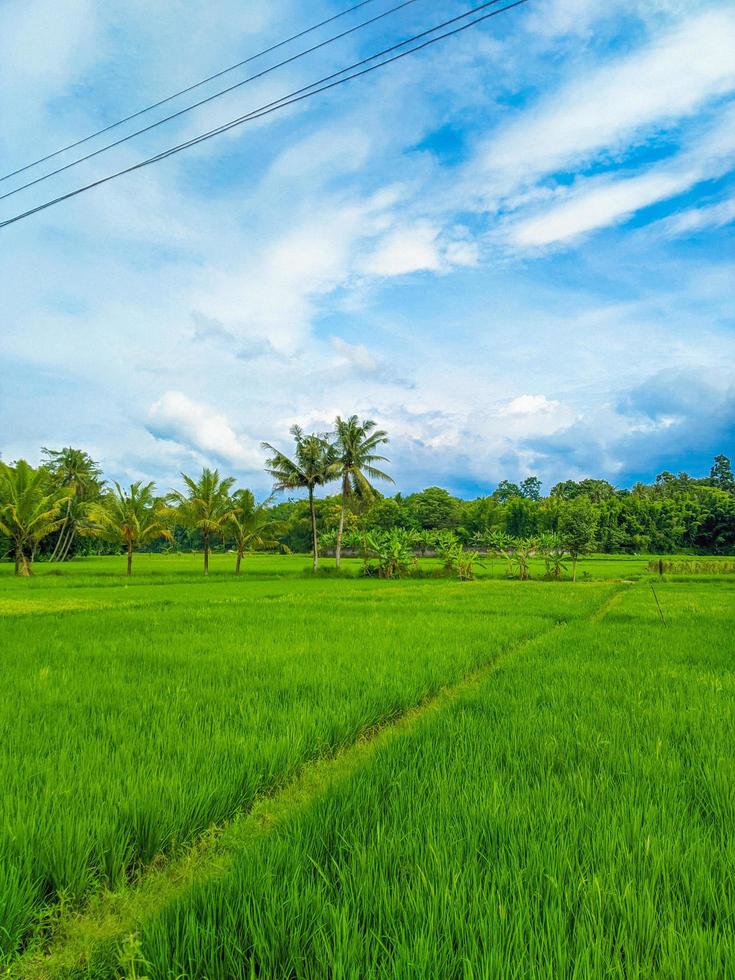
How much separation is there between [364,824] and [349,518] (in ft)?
176

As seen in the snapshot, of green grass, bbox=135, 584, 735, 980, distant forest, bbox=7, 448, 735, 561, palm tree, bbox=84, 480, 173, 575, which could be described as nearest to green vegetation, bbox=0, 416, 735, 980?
green grass, bbox=135, 584, 735, 980

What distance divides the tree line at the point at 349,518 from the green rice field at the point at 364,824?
21776mm

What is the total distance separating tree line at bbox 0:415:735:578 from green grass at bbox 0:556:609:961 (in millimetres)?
17114

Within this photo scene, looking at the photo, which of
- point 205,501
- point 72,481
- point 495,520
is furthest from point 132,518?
point 495,520

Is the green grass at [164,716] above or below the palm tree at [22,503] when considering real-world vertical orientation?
below

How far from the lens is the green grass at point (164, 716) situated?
6.31 ft

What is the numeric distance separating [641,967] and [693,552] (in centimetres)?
5872

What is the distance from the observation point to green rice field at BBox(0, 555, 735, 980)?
Result: 56.1 inches

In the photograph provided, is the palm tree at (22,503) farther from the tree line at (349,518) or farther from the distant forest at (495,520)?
the distant forest at (495,520)

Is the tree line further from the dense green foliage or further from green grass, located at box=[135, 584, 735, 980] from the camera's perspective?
green grass, located at box=[135, 584, 735, 980]

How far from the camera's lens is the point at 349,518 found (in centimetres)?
5584

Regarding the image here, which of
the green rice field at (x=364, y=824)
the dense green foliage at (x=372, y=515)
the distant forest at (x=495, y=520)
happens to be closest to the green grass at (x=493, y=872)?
the green rice field at (x=364, y=824)

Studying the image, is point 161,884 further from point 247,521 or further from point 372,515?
point 372,515

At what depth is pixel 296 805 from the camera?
2.36 metres
